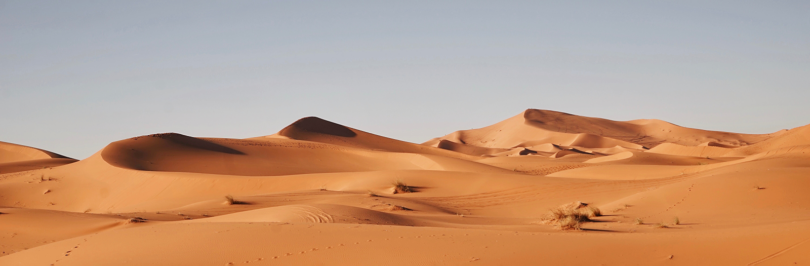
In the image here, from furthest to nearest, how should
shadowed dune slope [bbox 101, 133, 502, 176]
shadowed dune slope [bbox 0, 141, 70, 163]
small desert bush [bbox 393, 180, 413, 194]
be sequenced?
shadowed dune slope [bbox 0, 141, 70, 163] → shadowed dune slope [bbox 101, 133, 502, 176] → small desert bush [bbox 393, 180, 413, 194]

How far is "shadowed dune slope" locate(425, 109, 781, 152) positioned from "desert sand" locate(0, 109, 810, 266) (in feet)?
101

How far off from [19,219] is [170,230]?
5.88 metres

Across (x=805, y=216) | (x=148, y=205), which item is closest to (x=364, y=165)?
(x=148, y=205)

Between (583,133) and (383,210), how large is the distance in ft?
196

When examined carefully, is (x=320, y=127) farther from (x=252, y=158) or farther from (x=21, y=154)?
(x=21, y=154)

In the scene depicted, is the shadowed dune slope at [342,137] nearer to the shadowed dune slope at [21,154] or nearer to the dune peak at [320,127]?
the dune peak at [320,127]

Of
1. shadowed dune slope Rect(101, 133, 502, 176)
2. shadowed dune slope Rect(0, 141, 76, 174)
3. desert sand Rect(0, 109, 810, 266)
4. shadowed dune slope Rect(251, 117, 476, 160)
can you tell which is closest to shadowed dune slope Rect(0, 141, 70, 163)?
shadowed dune slope Rect(0, 141, 76, 174)

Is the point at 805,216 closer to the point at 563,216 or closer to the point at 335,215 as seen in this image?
the point at 563,216

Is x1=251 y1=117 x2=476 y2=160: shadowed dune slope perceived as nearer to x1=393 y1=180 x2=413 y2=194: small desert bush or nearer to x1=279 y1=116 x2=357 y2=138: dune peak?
x1=279 y1=116 x2=357 y2=138: dune peak

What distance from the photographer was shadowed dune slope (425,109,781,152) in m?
70.1

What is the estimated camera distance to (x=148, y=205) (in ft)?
65.0

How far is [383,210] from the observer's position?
14.4 meters

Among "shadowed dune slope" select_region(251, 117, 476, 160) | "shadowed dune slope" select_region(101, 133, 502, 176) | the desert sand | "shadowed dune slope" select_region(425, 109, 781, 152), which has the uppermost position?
"shadowed dune slope" select_region(425, 109, 781, 152)

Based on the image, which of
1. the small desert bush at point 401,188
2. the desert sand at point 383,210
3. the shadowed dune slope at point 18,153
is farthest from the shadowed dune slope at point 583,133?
the shadowed dune slope at point 18,153
